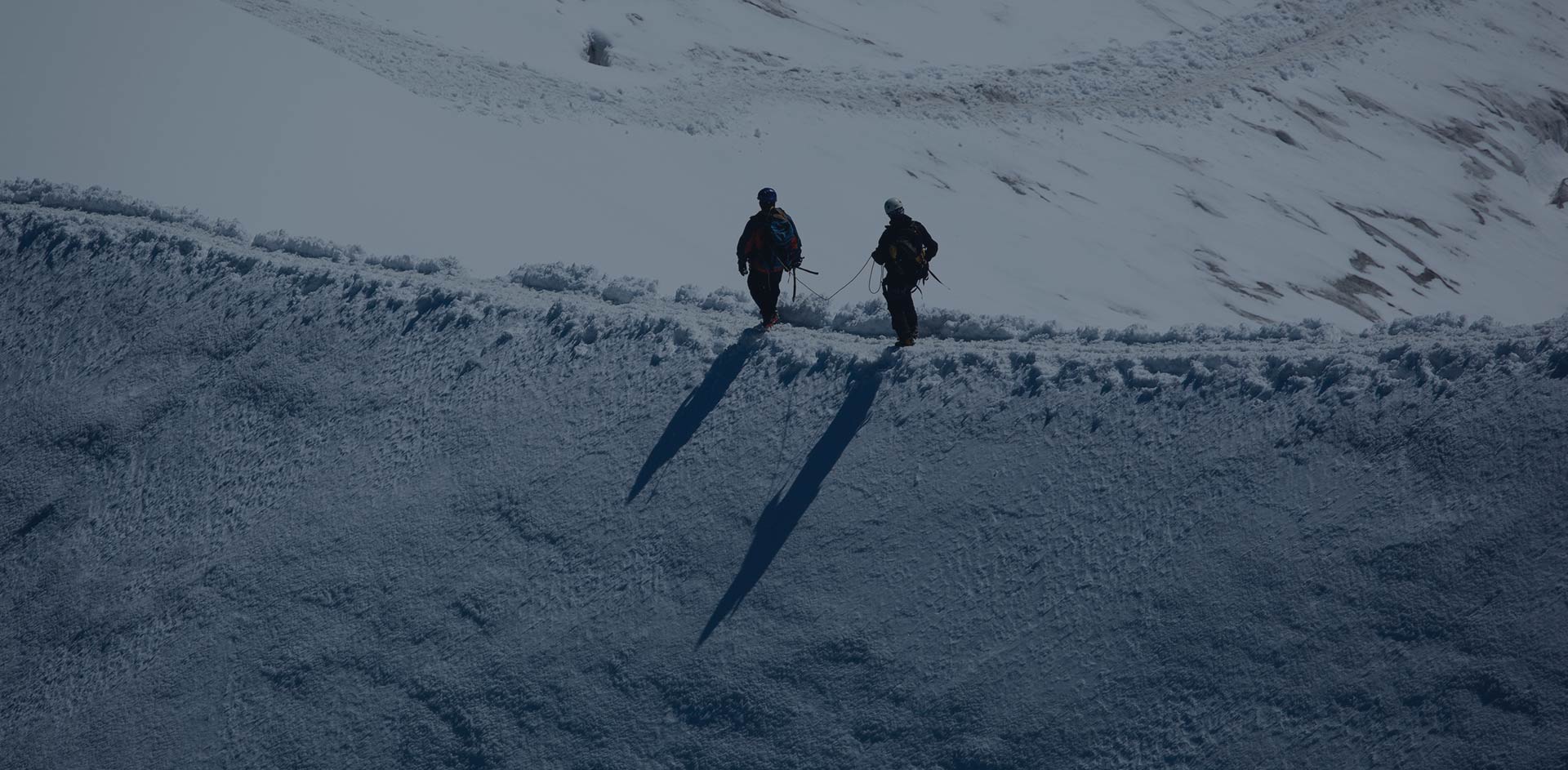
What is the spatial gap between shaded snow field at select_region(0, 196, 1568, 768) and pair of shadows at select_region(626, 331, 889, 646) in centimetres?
3

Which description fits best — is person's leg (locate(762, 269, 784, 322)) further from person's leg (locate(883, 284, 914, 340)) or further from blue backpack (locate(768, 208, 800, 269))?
person's leg (locate(883, 284, 914, 340))

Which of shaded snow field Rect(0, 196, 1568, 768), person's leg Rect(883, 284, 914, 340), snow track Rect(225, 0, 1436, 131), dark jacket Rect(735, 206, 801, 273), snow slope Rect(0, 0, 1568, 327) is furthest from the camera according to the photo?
snow track Rect(225, 0, 1436, 131)

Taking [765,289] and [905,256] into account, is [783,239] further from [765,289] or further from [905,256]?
[905,256]

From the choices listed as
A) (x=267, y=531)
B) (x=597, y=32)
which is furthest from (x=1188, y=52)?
(x=267, y=531)

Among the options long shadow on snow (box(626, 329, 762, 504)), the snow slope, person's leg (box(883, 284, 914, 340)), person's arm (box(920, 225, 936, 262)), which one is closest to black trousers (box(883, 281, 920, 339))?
person's leg (box(883, 284, 914, 340))

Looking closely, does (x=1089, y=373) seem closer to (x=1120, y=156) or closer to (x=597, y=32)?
(x=1120, y=156)

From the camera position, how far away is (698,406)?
10672 mm

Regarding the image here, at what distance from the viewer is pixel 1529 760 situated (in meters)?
7.13

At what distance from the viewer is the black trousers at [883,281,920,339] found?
10.6 meters

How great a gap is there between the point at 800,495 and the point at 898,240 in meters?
2.60

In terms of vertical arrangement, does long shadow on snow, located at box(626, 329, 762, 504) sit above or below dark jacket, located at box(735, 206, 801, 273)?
below

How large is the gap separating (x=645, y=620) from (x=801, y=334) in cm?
348

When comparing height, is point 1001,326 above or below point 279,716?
above

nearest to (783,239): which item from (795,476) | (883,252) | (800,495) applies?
(883,252)
